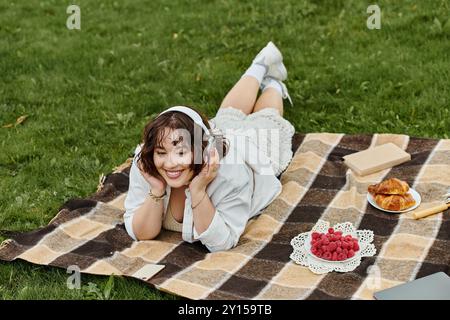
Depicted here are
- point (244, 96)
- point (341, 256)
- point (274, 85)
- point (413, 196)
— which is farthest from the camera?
point (274, 85)

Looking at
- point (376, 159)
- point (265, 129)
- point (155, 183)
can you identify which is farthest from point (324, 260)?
point (265, 129)

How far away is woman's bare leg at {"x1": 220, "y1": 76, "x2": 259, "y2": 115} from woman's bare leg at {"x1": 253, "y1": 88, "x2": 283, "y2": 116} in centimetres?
6

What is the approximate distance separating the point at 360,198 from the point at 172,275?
1.49 meters

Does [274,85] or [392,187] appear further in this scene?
[274,85]

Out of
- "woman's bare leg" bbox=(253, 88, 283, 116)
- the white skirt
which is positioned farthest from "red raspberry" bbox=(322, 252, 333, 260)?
"woman's bare leg" bbox=(253, 88, 283, 116)

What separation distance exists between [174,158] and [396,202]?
150 cm

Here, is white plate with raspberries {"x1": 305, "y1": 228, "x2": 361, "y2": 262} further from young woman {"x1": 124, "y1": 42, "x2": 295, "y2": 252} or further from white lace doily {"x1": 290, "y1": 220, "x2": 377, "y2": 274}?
young woman {"x1": 124, "y1": 42, "x2": 295, "y2": 252}

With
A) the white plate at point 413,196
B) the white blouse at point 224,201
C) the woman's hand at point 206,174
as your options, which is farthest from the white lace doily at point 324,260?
the woman's hand at point 206,174

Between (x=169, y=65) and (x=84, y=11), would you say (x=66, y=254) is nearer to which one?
(x=169, y=65)

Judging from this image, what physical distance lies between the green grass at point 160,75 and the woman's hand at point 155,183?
0.57 m

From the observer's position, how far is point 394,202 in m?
4.79

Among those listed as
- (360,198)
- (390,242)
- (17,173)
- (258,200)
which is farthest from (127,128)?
(390,242)

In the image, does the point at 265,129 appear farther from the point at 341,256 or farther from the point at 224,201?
the point at 341,256

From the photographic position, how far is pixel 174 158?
4344 mm
